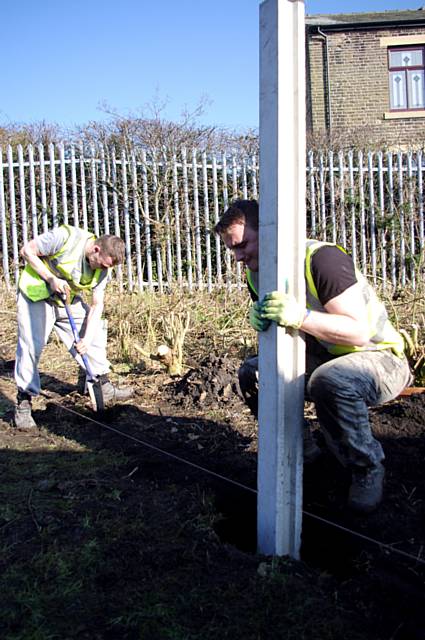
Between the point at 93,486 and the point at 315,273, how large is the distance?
1.65 metres

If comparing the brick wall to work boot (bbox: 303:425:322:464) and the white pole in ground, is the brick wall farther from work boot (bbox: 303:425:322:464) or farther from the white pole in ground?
the white pole in ground

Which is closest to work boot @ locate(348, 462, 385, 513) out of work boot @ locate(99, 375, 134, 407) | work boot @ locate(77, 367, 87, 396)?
work boot @ locate(99, 375, 134, 407)

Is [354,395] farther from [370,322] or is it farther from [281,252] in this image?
[281,252]

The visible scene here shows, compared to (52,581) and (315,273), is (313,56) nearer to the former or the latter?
(315,273)

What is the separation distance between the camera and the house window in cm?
1805

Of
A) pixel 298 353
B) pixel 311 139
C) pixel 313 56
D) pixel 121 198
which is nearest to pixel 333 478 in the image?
pixel 298 353

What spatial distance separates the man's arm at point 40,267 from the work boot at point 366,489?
2.72 m

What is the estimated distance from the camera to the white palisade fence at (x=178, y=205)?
954 cm

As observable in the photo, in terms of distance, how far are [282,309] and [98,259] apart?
2.54 m

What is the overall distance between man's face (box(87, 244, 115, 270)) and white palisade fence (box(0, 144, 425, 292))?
446 centimetres

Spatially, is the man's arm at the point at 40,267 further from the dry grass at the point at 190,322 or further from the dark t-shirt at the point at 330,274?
the dark t-shirt at the point at 330,274

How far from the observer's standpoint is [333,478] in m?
3.34

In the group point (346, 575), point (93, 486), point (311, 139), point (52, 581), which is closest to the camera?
point (52, 581)

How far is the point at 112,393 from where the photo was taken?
208 inches
